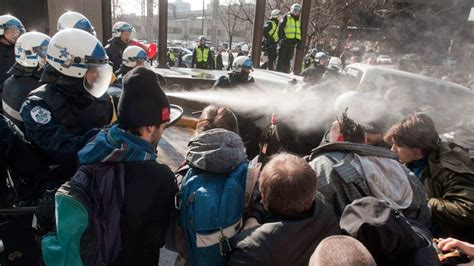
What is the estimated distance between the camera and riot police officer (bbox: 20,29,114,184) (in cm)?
236

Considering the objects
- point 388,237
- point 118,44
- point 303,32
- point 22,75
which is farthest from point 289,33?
point 388,237

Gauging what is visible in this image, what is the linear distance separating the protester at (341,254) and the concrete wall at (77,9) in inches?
348

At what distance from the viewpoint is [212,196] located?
5.54 feet

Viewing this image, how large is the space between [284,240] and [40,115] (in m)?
1.81

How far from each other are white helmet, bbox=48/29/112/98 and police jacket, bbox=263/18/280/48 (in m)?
8.21

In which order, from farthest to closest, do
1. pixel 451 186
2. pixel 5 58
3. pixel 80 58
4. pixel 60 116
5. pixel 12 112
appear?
pixel 5 58 → pixel 12 112 → pixel 80 58 → pixel 60 116 → pixel 451 186

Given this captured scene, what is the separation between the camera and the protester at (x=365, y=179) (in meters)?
1.87

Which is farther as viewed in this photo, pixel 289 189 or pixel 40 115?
pixel 40 115

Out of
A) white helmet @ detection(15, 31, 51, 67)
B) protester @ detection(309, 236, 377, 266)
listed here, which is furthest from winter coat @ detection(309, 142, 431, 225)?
white helmet @ detection(15, 31, 51, 67)

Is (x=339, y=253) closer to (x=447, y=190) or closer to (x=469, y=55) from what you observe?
(x=447, y=190)

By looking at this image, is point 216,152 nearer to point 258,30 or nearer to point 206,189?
point 206,189

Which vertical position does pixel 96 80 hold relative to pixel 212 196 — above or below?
above

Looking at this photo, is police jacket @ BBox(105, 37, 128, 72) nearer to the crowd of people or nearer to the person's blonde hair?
the crowd of people

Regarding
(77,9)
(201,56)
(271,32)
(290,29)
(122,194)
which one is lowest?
(201,56)
